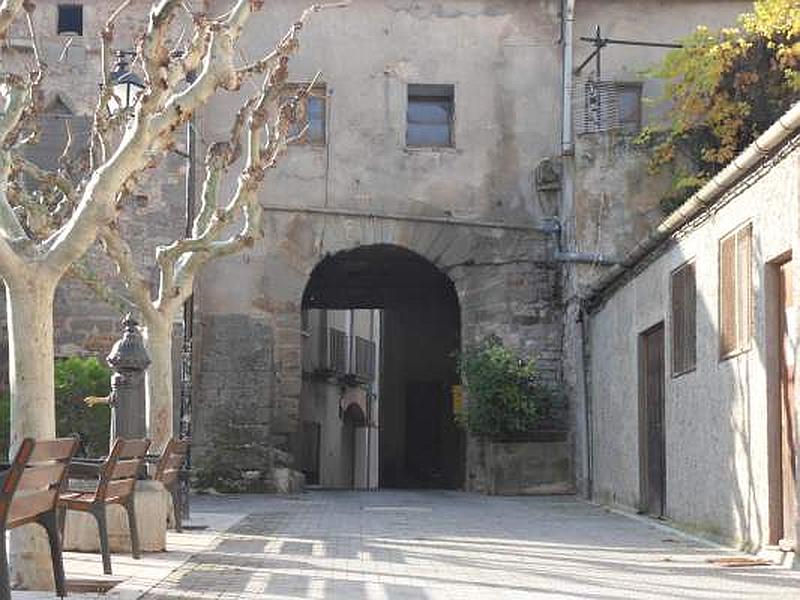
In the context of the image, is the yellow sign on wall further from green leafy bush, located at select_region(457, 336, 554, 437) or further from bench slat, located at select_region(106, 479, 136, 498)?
bench slat, located at select_region(106, 479, 136, 498)

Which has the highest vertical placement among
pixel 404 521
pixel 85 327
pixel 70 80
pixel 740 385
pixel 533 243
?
pixel 70 80

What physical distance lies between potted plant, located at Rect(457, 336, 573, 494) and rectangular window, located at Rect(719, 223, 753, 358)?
9.14 metres

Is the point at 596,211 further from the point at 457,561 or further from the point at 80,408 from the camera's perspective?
the point at 457,561

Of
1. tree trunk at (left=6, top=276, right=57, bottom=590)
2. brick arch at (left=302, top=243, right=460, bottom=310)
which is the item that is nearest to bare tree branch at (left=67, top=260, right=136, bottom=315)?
tree trunk at (left=6, top=276, right=57, bottom=590)

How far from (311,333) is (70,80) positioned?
13559 millimetres

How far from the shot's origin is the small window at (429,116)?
24.3 meters

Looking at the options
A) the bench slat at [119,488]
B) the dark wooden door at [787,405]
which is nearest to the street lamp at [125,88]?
the bench slat at [119,488]

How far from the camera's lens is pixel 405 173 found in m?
24.0

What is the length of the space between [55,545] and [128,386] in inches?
183

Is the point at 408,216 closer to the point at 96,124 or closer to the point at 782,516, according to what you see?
the point at 96,124

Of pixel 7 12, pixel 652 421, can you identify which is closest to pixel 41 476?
pixel 7 12

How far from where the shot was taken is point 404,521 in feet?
52.6

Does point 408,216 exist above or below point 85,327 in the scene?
above

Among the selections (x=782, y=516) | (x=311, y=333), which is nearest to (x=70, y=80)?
(x=311, y=333)
